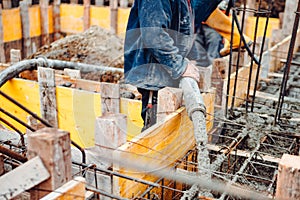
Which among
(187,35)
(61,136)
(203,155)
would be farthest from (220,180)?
(61,136)

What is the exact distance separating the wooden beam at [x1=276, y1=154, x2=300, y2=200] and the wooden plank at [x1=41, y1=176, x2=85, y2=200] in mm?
1032

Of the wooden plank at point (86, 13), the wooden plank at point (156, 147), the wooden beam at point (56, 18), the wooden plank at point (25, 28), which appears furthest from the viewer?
the wooden beam at point (56, 18)

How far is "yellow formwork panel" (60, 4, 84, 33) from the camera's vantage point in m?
12.2

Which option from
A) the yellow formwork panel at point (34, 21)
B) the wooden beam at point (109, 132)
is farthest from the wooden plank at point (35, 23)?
the wooden beam at point (109, 132)

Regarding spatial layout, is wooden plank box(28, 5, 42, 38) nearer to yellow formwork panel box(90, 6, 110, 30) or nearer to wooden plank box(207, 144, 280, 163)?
yellow formwork panel box(90, 6, 110, 30)

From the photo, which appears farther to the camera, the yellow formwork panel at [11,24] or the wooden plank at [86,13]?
the wooden plank at [86,13]

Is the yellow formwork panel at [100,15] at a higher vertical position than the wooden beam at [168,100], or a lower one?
higher

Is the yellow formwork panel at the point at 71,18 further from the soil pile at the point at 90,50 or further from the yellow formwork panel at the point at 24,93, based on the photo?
the yellow formwork panel at the point at 24,93

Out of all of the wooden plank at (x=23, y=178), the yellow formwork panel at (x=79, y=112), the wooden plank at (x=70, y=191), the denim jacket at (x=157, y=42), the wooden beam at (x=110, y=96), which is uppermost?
the denim jacket at (x=157, y=42)

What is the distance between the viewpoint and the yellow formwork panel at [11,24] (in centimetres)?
1020

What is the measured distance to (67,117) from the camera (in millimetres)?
5316

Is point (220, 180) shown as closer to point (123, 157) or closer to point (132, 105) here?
point (123, 157)

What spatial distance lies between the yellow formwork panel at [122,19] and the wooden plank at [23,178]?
9765mm

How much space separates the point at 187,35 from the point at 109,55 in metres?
4.48
